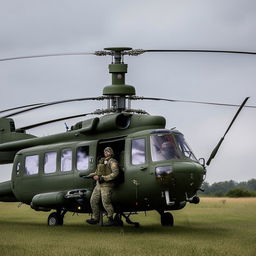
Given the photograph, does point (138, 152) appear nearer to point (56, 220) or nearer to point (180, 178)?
point (180, 178)

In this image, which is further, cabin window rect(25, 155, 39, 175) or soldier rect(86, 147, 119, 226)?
cabin window rect(25, 155, 39, 175)

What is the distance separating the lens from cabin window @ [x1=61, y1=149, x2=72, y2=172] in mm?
19141

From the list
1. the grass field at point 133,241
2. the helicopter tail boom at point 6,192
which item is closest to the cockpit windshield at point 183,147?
the grass field at point 133,241

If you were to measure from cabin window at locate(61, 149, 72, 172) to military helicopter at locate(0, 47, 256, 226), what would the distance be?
30 mm

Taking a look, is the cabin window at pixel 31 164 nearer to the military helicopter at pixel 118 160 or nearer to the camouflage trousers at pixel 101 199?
the military helicopter at pixel 118 160

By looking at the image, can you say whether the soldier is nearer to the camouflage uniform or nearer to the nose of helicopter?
the camouflage uniform

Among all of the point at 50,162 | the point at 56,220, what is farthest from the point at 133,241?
the point at 50,162

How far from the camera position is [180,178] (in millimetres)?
15992

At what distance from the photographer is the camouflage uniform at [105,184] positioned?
1709 centimetres

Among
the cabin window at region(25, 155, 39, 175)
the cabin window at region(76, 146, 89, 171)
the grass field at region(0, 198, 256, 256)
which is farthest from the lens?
the cabin window at region(25, 155, 39, 175)

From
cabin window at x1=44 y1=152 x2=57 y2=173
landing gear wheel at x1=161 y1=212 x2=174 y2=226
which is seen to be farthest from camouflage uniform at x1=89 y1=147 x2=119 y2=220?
cabin window at x1=44 y1=152 x2=57 y2=173

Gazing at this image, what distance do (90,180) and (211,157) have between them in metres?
3.64

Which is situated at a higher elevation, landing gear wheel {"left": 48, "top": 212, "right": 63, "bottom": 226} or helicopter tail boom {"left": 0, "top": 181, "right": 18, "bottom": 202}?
helicopter tail boom {"left": 0, "top": 181, "right": 18, "bottom": 202}

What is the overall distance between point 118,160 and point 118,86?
2.37 metres
